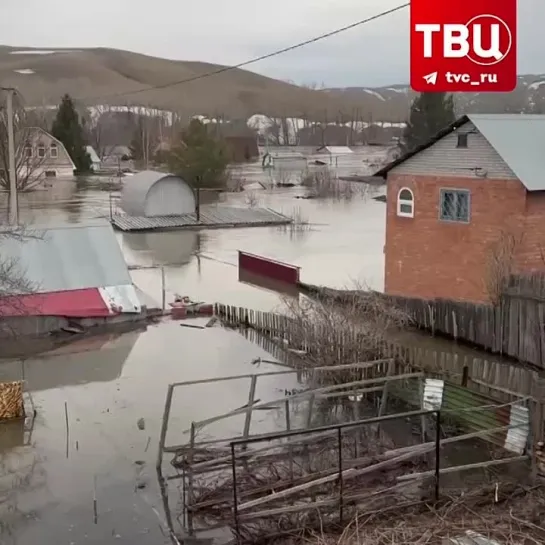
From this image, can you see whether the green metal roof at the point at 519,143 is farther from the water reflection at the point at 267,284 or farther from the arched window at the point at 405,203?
the water reflection at the point at 267,284

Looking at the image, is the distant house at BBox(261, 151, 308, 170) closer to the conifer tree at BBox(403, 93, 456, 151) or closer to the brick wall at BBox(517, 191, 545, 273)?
the conifer tree at BBox(403, 93, 456, 151)

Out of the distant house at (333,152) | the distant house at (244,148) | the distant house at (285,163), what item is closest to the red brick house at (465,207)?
the distant house at (285,163)

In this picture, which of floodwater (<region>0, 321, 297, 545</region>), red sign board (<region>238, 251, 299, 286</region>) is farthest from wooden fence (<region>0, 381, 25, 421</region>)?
red sign board (<region>238, 251, 299, 286</region>)

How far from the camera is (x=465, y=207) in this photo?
21.1 meters

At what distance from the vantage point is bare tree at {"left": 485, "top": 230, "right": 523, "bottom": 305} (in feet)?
58.4

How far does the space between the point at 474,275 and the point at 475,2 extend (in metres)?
12.0

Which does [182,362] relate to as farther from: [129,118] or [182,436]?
[129,118]

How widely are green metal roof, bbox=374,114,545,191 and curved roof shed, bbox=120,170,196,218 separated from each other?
79.5ft

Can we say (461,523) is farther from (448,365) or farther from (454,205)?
(454,205)

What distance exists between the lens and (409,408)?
1319 centimetres

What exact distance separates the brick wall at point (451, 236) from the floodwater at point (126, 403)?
3.43 m

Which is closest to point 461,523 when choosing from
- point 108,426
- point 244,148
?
point 108,426

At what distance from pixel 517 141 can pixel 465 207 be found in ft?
6.98

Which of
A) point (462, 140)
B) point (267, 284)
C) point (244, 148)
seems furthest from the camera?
point (244, 148)
